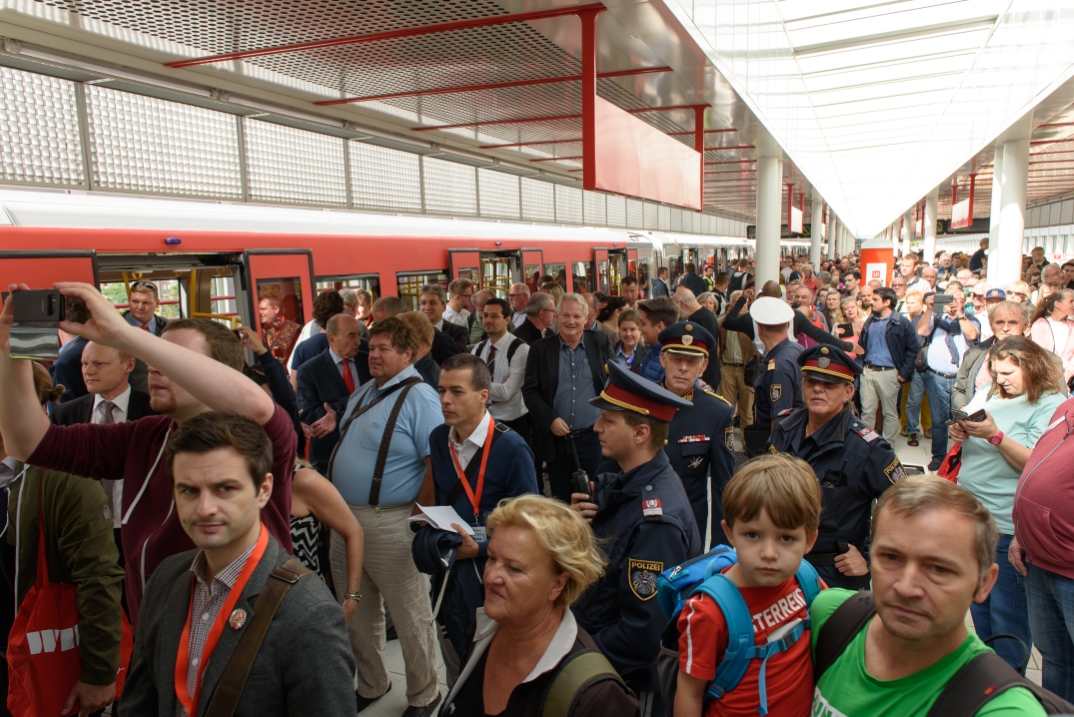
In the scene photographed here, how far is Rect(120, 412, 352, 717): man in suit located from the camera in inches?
63.6

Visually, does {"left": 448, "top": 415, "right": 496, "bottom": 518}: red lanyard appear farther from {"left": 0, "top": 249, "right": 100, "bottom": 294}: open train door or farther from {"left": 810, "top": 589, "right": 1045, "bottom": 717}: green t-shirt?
{"left": 0, "top": 249, "right": 100, "bottom": 294}: open train door

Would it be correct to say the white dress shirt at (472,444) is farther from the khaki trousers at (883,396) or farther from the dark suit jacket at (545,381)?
the khaki trousers at (883,396)

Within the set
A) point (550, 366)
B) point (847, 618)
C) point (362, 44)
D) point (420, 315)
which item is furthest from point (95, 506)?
point (362, 44)

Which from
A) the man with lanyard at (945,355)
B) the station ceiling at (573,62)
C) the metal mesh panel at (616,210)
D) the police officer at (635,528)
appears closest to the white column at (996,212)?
the station ceiling at (573,62)

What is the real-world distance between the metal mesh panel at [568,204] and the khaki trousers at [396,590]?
36.8 feet

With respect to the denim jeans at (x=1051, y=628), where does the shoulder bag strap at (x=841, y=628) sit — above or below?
above

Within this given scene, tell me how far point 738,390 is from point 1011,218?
5730 millimetres

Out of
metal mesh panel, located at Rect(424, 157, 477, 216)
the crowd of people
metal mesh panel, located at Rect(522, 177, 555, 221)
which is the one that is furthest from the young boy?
metal mesh panel, located at Rect(522, 177, 555, 221)

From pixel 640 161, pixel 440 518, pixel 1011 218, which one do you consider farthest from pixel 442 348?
pixel 1011 218

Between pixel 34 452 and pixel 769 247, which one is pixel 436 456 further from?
pixel 769 247

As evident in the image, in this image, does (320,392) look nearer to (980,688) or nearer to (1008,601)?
(1008,601)

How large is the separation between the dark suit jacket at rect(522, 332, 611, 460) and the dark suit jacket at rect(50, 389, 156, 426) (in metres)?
2.53

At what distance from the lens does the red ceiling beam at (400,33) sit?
164 inches

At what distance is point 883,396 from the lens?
25.2 ft
